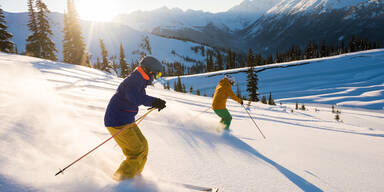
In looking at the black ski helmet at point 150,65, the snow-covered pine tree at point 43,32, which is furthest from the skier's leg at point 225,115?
the snow-covered pine tree at point 43,32

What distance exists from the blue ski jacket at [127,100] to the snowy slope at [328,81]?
35.4 metres

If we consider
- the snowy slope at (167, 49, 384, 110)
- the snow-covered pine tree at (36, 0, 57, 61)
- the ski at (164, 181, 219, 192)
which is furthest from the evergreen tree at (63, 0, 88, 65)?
the ski at (164, 181, 219, 192)

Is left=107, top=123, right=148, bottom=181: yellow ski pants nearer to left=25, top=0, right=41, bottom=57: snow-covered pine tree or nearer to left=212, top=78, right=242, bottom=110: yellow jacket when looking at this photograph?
left=212, top=78, right=242, bottom=110: yellow jacket

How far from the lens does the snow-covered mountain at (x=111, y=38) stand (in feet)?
460

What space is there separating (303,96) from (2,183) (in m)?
42.7

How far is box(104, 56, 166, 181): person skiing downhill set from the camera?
2.68 meters

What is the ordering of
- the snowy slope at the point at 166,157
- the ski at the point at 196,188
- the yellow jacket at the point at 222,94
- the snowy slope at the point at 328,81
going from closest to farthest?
the snowy slope at the point at 166,157, the ski at the point at 196,188, the yellow jacket at the point at 222,94, the snowy slope at the point at 328,81

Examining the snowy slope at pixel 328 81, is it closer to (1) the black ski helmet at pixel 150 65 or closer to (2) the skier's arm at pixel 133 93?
(1) the black ski helmet at pixel 150 65

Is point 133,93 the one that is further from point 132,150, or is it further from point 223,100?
point 223,100

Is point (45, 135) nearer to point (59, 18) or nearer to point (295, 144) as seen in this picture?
point (295, 144)

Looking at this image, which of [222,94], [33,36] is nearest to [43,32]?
[33,36]

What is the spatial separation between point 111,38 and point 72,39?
140 meters

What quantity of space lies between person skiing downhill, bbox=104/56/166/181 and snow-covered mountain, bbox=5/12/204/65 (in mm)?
A: 141510

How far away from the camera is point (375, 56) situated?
4591 cm
